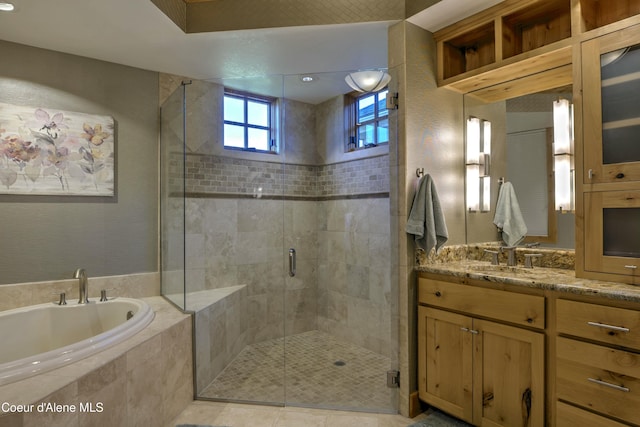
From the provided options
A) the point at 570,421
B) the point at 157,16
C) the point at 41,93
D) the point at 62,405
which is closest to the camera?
the point at 62,405

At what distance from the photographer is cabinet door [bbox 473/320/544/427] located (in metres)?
1.68

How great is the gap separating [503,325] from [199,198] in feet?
7.30

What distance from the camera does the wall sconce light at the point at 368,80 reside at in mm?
2346

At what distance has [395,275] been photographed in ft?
7.42

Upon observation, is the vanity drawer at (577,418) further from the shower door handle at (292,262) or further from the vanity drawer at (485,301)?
the shower door handle at (292,262)

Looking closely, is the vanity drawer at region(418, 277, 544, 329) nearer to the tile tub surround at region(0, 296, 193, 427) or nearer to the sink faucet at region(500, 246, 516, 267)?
the sink faucet at region(500, 246, 516, 267)

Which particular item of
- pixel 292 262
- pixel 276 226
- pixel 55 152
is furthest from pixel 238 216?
pixel 55 152

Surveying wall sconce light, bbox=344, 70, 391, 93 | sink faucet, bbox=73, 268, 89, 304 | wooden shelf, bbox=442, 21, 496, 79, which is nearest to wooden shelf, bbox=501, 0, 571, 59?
wooden shelf, bbox=442, 21, 496, 79

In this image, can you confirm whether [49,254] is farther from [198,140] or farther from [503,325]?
[503,325]

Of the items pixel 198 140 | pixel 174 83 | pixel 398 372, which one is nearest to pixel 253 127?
pixel 198 140

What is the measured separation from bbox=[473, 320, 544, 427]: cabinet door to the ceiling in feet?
5.96

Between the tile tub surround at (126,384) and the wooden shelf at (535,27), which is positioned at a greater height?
the wooden shelf at (535,27)

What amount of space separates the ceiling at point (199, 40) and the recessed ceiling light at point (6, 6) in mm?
32

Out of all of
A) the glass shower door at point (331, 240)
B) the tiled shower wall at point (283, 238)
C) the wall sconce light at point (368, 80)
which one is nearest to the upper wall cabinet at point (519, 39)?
the wall sconce light at point (368, 80)
